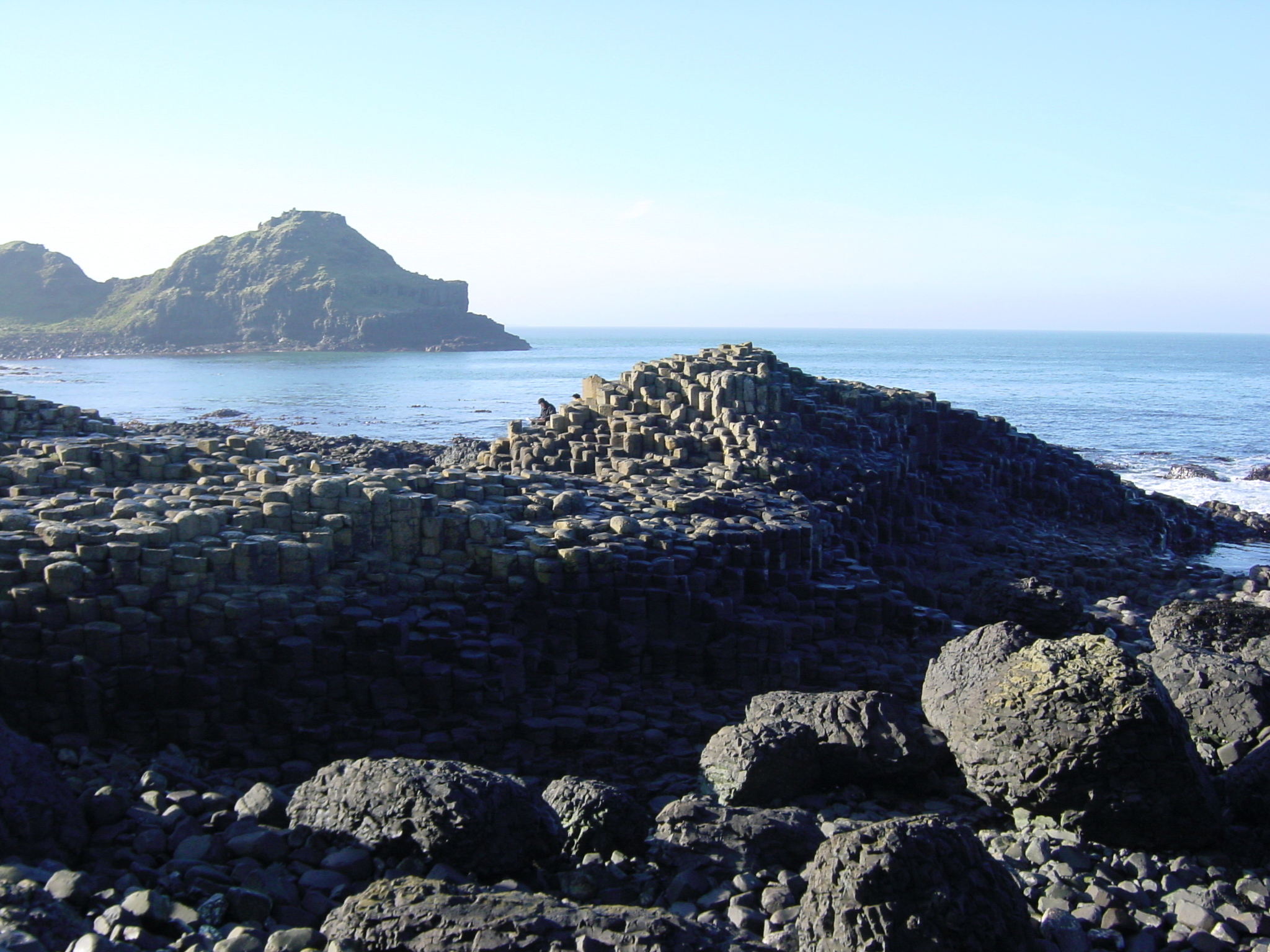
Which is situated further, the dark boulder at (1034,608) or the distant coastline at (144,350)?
the distant coastline at (144,350)

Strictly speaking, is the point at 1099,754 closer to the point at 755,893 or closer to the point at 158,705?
the point at 755,893

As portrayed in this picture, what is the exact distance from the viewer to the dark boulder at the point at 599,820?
8.25m

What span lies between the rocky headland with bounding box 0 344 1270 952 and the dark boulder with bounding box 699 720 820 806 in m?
0.03

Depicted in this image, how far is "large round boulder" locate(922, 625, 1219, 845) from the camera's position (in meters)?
8.60

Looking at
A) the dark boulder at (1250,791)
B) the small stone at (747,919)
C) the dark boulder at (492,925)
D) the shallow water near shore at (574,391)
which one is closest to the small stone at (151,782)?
the dark boulder at (492,925)

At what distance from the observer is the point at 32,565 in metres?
10.5

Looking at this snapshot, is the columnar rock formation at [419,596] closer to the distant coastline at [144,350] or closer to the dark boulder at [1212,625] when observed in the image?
the dark boulder at [1212,625]

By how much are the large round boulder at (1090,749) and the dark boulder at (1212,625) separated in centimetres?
485

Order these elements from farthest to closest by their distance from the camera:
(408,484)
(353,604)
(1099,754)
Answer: (408,484), (353,604), (1099,754)

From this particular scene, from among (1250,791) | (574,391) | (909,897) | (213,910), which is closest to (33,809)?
(213,910)

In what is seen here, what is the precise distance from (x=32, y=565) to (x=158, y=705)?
1880 millimetres

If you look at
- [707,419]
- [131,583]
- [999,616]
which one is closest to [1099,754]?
[999,616]

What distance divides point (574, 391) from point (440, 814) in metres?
68.1

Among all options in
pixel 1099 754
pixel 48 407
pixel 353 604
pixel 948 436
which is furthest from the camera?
pixel 948 436
